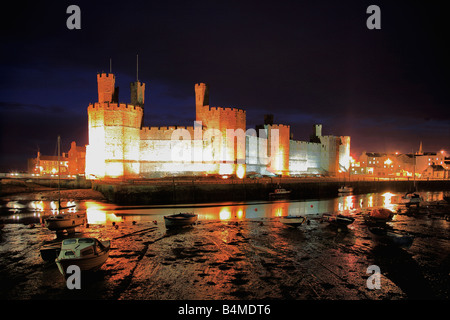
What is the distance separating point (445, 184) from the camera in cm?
4897

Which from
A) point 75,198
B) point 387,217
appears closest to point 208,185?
point 75,198

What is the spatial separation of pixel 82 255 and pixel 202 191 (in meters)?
17.7

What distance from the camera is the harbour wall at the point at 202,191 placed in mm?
23766

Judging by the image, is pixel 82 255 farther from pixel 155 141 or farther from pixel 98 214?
pixel 155 141

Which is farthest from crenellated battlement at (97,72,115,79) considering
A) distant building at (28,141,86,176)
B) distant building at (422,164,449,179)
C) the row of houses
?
distant building at (422,164,449,179)

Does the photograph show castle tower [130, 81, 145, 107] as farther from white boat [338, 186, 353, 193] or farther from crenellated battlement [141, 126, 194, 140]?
white boat [338, 186, 353, 193]

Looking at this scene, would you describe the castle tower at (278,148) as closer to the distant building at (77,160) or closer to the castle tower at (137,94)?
the castle tower at (137,94)

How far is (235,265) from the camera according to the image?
32.0ft

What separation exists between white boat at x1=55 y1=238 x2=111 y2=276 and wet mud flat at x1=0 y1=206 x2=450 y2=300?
1.32ft

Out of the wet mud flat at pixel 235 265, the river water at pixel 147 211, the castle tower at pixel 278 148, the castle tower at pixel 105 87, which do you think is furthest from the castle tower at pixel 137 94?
the wet mud flat at pixel 235 265

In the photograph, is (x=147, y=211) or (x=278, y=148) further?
(x=278, y=148)

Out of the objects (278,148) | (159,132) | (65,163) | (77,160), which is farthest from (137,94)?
(65,163)

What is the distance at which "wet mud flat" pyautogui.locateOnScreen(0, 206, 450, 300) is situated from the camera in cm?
784
